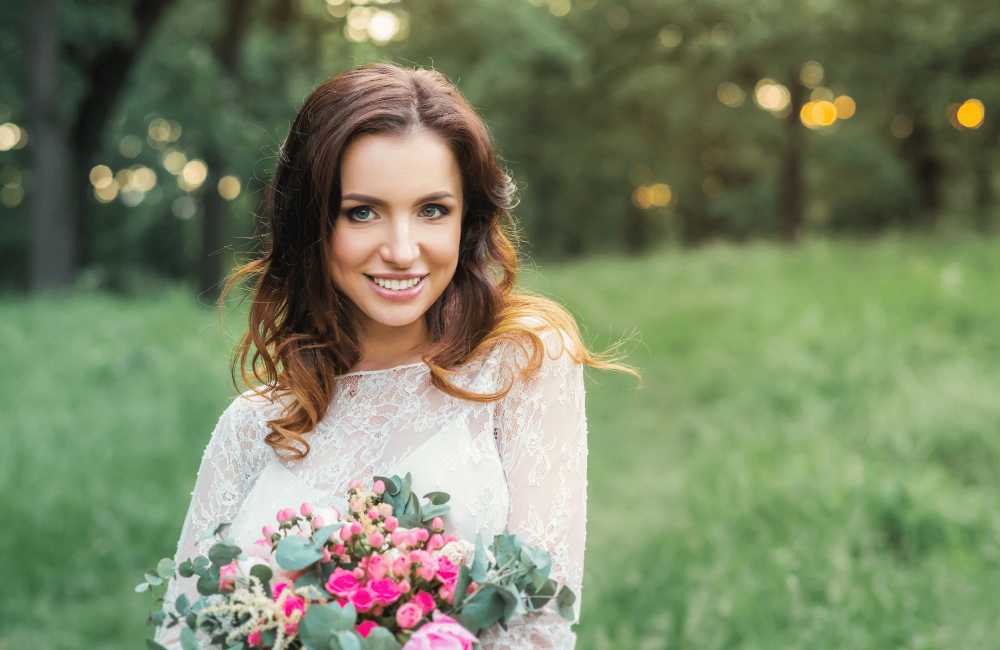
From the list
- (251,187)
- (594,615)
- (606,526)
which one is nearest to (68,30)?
(251,187)

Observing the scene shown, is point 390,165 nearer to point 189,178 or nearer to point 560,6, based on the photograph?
point 189,178

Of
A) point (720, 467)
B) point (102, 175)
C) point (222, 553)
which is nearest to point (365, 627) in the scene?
point (222, 553)

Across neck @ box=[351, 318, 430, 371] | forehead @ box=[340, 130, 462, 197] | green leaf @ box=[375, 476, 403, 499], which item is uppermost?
forehead @ box=[340, 130, 462, 197]

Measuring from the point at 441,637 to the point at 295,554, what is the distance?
1.00ft

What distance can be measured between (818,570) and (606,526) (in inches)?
67.1

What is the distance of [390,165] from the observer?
6.08 feet

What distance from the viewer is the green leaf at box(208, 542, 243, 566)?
1476mm

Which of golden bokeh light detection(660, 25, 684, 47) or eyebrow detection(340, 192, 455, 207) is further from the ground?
golden bokeh light detection(660, 25, 684, 47)

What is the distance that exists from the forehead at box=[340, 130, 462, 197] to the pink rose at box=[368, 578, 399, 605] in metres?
0.83

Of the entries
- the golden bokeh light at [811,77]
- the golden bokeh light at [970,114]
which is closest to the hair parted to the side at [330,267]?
the golden bokeh light at [970,114]

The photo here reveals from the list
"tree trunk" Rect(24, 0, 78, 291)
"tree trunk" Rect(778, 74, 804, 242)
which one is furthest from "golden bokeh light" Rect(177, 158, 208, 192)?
"tree trunk" Rect(778, 74, 804, 242)

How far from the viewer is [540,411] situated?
1905mm

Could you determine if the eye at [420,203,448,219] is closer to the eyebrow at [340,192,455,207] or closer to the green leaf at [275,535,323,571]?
the eyebrow at [340,192,455,207]

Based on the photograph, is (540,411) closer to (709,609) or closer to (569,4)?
(709,609)
